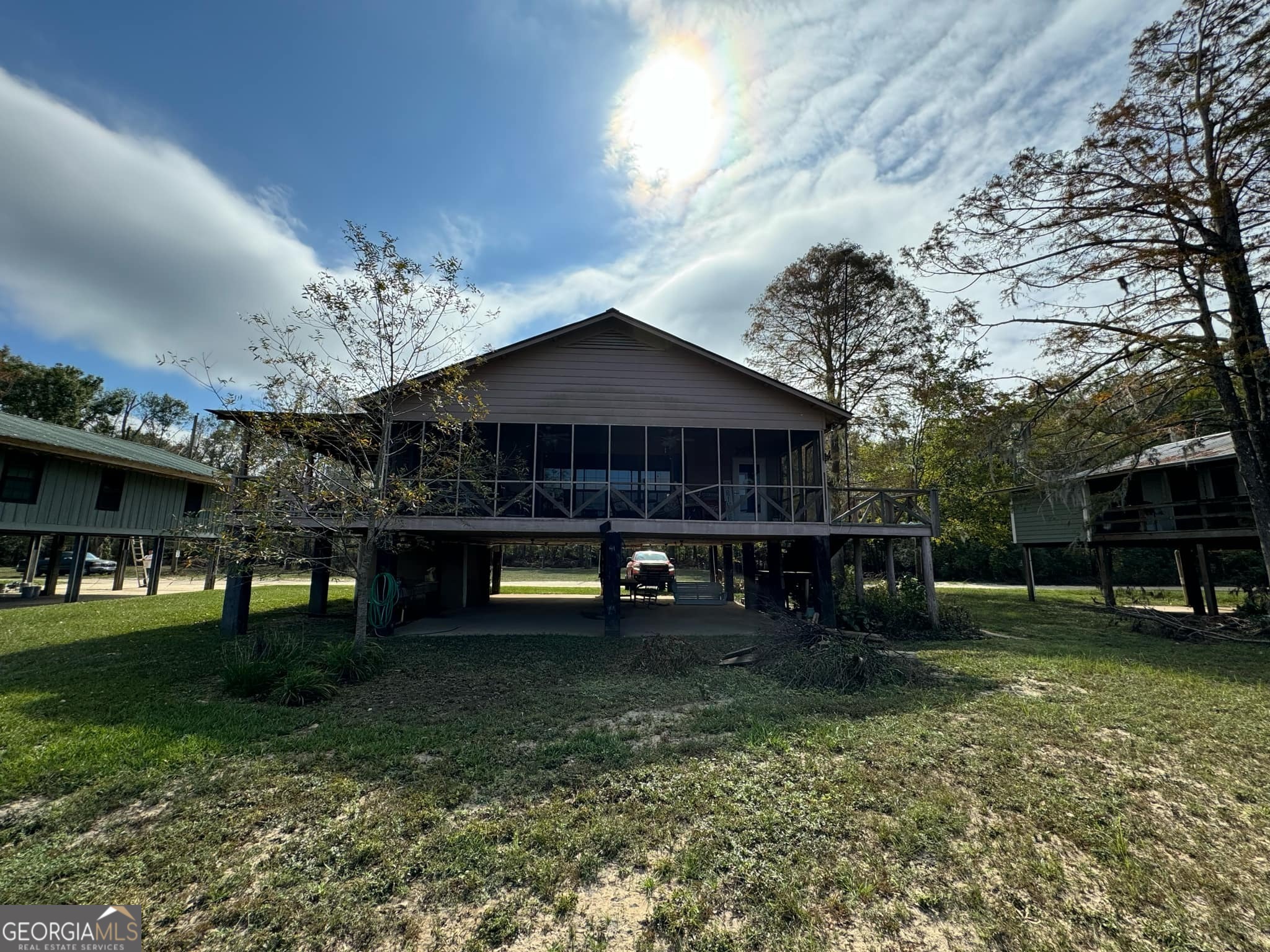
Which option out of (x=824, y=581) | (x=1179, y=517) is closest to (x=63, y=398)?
(x=824, y=581)

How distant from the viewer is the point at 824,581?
11.7m

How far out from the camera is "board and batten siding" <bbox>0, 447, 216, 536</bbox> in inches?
594

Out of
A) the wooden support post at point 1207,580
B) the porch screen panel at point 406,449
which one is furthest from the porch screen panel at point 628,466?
the wooden support post at point 1207,580

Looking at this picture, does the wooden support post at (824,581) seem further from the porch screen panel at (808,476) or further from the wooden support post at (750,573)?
Result: the wooden support post at (750,573)

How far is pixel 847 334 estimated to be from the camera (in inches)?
809

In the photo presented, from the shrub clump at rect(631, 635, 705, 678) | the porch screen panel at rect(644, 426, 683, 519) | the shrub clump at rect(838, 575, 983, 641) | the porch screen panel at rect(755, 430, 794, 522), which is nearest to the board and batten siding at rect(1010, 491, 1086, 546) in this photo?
the shrub clump at rect(838, 575, 983, 641)

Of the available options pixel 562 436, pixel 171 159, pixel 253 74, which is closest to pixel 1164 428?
pixel 562 436

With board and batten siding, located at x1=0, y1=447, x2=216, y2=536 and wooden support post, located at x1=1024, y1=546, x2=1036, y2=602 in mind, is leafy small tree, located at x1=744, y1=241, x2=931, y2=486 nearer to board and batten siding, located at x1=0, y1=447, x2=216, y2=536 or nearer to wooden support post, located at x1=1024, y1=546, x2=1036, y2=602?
wooden support post, located at x1=1024, y1=546, x2=1036, y2=602

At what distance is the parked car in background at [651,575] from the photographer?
1814cm

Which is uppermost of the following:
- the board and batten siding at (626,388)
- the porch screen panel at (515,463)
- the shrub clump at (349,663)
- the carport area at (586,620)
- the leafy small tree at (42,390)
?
the leafy small tree at (42,390)

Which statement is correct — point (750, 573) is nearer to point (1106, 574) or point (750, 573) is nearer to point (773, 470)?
point (773, 470)

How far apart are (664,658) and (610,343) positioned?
789cm

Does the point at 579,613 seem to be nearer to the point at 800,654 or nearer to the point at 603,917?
the point at 800,654

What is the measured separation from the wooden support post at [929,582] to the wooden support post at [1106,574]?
10356 millimetres
